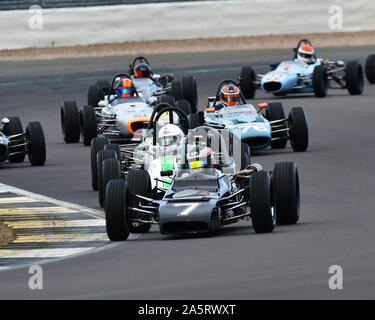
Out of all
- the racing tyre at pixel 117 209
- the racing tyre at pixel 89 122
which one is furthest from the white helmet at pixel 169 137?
the racing tyre at pixel 89 122

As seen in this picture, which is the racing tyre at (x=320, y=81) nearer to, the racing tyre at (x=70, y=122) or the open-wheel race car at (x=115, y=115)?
the open-wheel race car at (x=115, y=115)

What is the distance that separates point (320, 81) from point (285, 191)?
746 inches

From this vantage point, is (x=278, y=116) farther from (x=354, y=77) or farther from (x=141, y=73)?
(x=354, y=77)

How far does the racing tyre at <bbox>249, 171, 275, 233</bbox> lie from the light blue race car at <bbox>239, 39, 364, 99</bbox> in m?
18.7

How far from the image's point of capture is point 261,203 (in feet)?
51.1

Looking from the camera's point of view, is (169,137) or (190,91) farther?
(190,91)

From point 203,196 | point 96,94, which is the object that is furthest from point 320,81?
point 203,196

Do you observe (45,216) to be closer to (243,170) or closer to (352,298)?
(243,170)

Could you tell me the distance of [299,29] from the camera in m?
49.7

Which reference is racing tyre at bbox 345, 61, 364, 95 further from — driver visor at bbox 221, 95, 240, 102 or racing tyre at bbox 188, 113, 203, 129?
racing tyre at bbox 188, 113, 203, 129

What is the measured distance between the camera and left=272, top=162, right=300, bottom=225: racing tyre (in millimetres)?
16375

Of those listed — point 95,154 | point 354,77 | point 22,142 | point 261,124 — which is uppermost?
point 95,154

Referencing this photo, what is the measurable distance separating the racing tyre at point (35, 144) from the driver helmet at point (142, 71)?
791 cm
